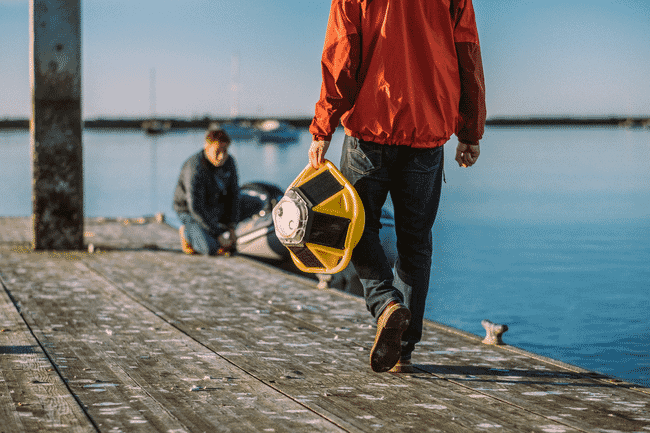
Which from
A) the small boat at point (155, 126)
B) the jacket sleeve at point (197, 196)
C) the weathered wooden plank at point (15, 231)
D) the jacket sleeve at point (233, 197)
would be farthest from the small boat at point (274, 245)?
the small boat at point (155, 126)

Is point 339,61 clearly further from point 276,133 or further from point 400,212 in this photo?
point 276,133

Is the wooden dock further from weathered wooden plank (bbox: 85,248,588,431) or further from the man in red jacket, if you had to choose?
the man in red jacket

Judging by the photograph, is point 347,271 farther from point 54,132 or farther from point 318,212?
point 318,212

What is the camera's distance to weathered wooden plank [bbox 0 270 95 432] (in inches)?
96.7

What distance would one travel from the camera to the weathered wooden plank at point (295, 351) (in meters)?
2.63

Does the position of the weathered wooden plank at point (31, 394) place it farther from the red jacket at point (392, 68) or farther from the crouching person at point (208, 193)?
the crouching person at point (208, 193)

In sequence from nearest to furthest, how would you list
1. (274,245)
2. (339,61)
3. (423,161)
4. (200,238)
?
(339,61) < (423,161) < (200,238) < (274,245)

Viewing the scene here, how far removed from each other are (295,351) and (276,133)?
289ft

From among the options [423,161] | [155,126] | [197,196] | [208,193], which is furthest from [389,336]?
[155,126]

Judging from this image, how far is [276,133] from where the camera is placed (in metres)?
90.9

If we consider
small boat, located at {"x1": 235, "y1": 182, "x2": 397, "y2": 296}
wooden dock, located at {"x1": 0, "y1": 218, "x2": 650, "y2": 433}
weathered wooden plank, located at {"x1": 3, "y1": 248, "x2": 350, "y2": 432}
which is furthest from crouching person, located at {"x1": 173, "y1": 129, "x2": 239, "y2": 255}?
weathered wooden plank, located at {"x1": 3, "y1": 248, "x2": 350, "y2": 432}

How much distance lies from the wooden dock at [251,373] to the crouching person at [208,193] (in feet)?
5.54

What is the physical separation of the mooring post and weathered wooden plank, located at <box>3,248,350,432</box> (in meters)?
1.83

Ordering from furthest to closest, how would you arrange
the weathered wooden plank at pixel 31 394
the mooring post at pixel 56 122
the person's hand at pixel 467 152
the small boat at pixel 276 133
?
1. the small boat at pixel 276 133
2. the mooring post at pixel 56 122
3. the person's hand at pixel 467 152
4. the weathered wooden plank at pixel 31 394
